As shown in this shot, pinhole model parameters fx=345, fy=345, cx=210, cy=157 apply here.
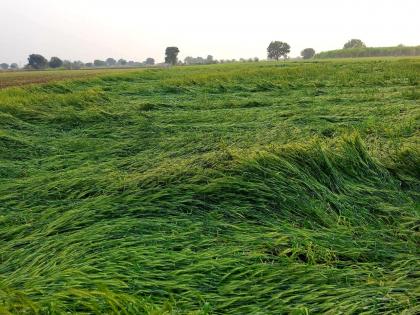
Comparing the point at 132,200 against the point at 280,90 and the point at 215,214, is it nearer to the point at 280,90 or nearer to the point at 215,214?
the point at 215,214

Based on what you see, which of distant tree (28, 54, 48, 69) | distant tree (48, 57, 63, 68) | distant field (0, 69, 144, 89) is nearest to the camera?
distant field (0, 69, 144, 89)

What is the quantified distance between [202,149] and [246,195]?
1602 mm

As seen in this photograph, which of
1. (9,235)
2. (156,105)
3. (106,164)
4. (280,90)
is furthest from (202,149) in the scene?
(280,90)

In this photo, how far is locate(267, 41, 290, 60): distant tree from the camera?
114 metres

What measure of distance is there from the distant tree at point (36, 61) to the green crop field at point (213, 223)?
92.8 m

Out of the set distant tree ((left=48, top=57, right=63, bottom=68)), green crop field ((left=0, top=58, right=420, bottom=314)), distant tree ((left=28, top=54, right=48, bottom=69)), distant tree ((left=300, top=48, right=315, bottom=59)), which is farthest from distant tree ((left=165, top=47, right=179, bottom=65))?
green crop field ((left=0, top=58, right=420, bottom=314))

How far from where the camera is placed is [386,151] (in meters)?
4.03

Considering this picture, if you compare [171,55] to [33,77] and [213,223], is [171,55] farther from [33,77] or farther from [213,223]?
[213,223]

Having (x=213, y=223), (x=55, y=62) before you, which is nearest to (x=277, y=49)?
(x=55, y=62)

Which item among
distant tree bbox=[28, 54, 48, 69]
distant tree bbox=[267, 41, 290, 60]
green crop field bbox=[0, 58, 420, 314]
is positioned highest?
distant tree bbox=[267, 41, 290, 60]

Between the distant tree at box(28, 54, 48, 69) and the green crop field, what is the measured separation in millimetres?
92807

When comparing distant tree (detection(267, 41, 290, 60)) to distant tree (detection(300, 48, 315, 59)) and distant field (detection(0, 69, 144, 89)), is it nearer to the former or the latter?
distant tree (detection(300, 48, 315, 59))

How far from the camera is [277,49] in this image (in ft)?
375

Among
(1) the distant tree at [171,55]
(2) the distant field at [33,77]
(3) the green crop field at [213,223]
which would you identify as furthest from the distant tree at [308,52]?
(3) the green crop field at [213,223]
